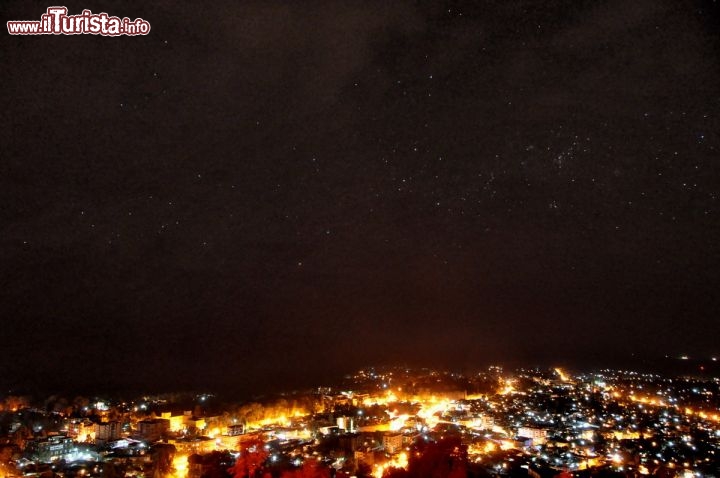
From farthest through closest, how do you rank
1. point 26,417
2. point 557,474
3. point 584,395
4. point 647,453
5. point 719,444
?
point 584,395, point 26,417, point 719,444, point 647,453, point 557,474

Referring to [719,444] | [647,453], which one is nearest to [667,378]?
[719,444]

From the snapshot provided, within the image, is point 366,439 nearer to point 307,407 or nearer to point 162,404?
point 307,407

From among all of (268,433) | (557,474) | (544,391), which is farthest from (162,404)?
(544,391)

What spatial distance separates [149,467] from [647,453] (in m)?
14.2

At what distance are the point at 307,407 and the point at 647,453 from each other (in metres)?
15.3

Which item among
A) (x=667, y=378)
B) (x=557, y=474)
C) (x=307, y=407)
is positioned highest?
(x=557, y=474)

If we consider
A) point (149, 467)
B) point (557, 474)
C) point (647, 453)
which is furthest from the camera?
point (647, 453)

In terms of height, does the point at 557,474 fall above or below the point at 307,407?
above

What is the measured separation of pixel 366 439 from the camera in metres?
15.6

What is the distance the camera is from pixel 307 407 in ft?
83.4

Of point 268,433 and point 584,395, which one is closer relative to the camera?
point 268,433

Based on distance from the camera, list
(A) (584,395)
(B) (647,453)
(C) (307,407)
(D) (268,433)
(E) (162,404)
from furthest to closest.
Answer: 1. (A) (584,395)
2. (E) (162,404)
3. (C) (307,407)
4. (D) (268,433)
5. (B) (647,453)

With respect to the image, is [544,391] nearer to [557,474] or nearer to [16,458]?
[557,474]

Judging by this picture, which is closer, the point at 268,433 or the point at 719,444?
the point at 719,444
